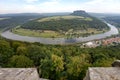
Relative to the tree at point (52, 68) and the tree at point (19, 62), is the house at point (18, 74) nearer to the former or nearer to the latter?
the tree at point (52, 68)

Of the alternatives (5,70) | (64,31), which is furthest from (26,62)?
(64,31)

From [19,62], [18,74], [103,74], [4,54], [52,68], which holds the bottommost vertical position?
[4,54]

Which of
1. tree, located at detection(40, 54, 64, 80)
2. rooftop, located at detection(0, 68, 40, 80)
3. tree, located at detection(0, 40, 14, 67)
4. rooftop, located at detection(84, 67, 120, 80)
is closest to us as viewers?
rooftop, located at detection(0, 68, 40, 80)

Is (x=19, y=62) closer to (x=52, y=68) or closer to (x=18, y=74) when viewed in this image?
(x=52, y=68)

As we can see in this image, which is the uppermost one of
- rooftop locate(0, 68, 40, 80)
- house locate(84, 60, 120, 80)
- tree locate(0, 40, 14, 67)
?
rooftop locate(0, 68, 40, 80)

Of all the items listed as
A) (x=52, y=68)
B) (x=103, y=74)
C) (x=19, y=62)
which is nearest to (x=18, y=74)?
(x=103, y=74)

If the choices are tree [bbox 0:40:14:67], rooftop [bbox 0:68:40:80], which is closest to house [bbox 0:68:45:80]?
rooftop [bbox 0:68:40:80]

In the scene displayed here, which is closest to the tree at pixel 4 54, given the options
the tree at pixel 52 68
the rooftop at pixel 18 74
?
the tree at pixel 52 68

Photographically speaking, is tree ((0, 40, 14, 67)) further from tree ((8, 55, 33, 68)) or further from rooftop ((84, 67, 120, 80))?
rooftop ((84, 67, 120, 80))

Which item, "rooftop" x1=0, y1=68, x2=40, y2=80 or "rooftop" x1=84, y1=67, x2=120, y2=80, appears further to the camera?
A: "rooftop" x1=84, y1=67, x2=120, y2=80

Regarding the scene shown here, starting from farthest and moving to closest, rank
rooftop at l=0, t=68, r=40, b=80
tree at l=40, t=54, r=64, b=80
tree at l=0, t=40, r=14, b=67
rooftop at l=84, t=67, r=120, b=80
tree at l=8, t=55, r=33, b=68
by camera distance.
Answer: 1. tree at l=0, t=40, r=14, b=67
2. tree at l=8, t=55, r=33, b=68
3. tree at l=40, t=54, r=64, b=80
4. rooftop at l=84, t=67, r=120, b=80
5. rooftop at l=0, t=68, r=40, b=80

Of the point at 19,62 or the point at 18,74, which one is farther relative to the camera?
the point at 19,62
